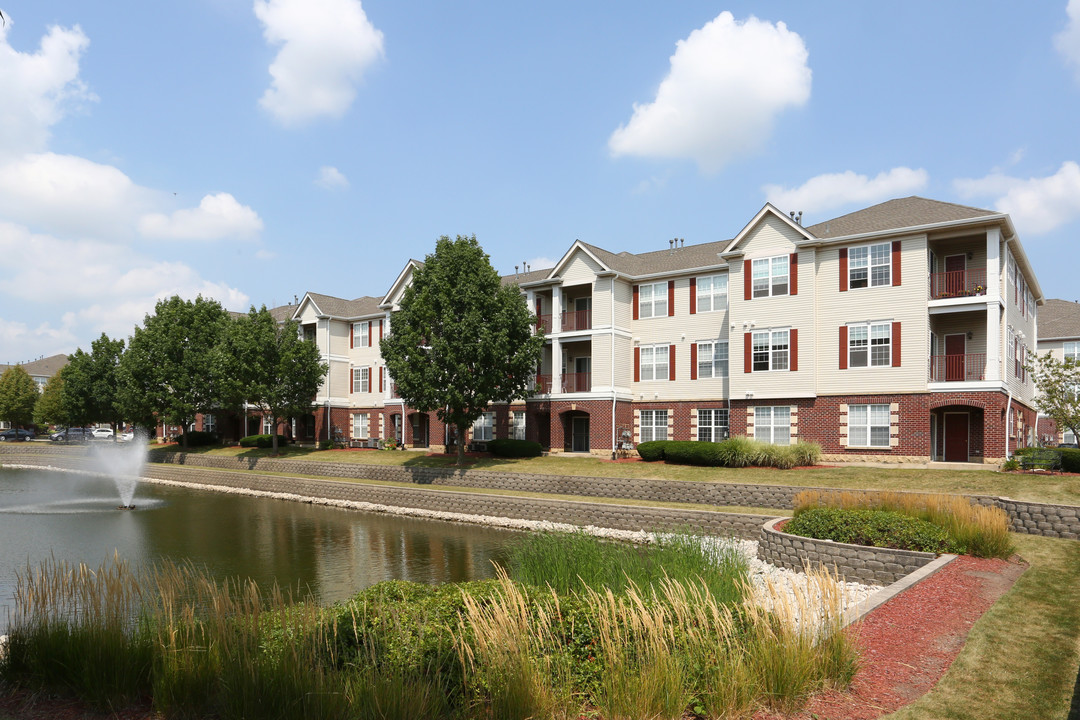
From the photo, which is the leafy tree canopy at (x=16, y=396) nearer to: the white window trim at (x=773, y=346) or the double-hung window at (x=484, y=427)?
the double-hung window at (x=484, y=427)

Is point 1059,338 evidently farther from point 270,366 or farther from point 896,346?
point 270,366

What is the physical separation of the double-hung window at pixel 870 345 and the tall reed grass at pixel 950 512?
38.5 feet

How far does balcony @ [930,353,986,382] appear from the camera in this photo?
29094mm

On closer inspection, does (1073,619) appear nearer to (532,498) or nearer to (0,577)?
(532,498)

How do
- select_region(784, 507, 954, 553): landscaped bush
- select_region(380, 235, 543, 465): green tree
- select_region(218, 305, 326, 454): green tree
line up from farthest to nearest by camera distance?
select_region(218, 305, 326, 454): green tree < select_region(380, 235, 543, 465): green tree < select_region(784, 507, 954, 553): landscaped bush

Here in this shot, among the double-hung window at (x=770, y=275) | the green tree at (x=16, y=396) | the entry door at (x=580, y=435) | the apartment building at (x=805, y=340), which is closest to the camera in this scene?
the apartment building at (x=805, y=340)

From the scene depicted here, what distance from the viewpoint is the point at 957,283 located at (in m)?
29.3

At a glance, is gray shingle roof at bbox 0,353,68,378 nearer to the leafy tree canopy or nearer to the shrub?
the leafy tree canopy

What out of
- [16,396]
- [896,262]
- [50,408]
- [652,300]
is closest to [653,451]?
[652,300]

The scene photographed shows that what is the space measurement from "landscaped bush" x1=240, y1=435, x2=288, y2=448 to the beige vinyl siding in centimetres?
3850

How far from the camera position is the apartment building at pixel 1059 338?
149 ft

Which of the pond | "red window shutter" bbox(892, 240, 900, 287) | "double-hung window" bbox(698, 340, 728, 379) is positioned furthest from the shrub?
"red window shutter" bbox(892, 240, 900, 287)

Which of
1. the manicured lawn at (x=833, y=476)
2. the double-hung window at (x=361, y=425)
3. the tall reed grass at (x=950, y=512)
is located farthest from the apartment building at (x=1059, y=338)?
the double-hung window at (x=361, y=425)

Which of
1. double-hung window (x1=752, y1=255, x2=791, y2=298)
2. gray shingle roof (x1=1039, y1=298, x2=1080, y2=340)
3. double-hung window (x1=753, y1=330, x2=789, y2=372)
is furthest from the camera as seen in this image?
gray shingle roof (x1=1039, y1=298, x2=1080, y2=340)
